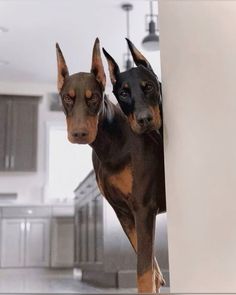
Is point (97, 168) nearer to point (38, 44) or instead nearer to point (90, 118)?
point (90, 118)

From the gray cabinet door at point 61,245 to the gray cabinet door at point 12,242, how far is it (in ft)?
1.40

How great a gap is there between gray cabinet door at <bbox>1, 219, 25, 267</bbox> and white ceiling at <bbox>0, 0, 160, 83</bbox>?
2.12 metres

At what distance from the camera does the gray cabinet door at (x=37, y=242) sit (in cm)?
597

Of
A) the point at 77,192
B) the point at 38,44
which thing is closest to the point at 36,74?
the point at 38,44

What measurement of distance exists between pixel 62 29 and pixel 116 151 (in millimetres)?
4361

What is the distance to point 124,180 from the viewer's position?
0.93 m

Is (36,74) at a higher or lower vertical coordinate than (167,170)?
Answer: higher

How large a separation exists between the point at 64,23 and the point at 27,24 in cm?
41

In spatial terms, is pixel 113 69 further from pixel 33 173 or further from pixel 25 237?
pixel 33 173

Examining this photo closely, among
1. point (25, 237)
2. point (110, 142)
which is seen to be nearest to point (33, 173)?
point (25, 237)

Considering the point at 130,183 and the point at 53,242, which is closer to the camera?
the point at 130,183

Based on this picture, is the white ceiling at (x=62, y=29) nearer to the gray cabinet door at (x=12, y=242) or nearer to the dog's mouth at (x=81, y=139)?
the gray cabinet door at (x=12, y=242)

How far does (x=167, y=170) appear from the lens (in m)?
0.93

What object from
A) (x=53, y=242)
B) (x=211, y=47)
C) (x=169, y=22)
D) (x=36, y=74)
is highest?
(x=36, y=74)
